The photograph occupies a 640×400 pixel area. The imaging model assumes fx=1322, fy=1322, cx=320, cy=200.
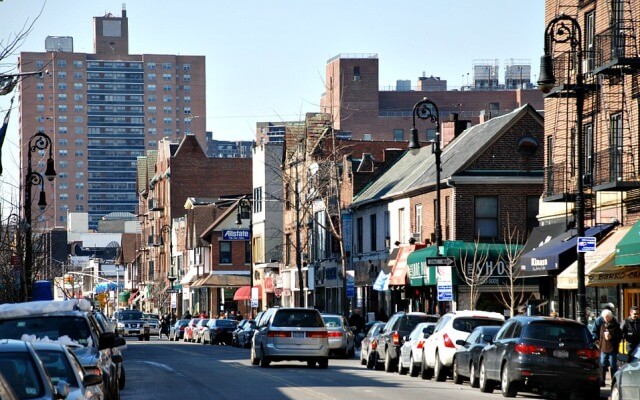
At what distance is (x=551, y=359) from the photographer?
25.4 meters

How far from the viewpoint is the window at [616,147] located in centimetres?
3417

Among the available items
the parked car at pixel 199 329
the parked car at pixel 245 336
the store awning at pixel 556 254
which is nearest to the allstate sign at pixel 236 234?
the parked car at pixel 199 329

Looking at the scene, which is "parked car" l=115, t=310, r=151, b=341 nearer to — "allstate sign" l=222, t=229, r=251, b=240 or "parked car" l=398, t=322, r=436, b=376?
"allstate sign" l=222, t=229, r=251, b=240

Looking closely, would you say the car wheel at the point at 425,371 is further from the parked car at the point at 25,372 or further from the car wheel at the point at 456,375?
the parked car at the point at 25,372

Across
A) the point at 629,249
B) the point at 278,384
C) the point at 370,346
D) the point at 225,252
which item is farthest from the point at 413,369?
the point at 225,252

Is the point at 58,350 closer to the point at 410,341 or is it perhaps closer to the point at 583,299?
the point at 583,299

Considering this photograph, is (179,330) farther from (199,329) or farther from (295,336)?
(295,336)

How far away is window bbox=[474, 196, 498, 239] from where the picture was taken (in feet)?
175

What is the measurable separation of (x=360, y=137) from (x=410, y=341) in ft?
315

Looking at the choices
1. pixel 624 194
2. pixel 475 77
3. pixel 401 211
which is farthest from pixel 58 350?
pixel 475 77

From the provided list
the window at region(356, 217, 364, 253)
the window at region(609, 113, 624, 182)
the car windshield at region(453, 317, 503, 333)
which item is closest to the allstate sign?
the window at region(356, 217, 364, 253)

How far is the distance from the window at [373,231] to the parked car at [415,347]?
92.5 feet

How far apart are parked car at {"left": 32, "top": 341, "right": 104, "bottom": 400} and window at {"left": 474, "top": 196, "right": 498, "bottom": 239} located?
38.2 metres

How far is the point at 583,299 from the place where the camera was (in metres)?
29.6
